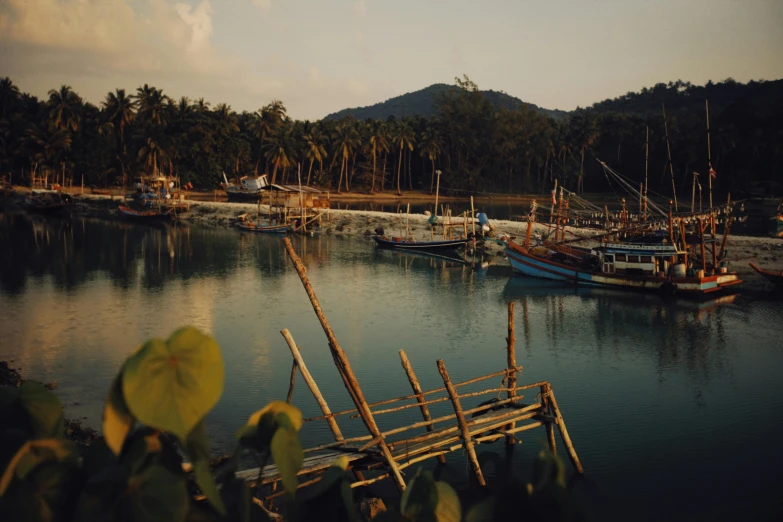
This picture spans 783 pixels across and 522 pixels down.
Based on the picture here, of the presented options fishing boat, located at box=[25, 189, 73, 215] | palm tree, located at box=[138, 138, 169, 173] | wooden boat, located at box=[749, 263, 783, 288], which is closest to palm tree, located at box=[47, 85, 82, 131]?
palm tree, located at box=[138, 138, 169, 173]

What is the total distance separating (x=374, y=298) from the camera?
3250cm

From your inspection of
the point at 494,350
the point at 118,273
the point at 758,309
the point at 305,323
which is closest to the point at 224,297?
the point at 305,323

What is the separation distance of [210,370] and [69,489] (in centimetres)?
62

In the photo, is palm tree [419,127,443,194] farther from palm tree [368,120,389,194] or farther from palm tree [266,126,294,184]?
palm tree [266,126,294,184]

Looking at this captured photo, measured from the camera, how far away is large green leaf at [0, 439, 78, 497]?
6.53 ft

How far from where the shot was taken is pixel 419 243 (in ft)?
162

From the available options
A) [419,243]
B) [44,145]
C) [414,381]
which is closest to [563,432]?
[414,381]

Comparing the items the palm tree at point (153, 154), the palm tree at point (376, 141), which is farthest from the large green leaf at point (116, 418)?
the palm tree at point (376, 141)

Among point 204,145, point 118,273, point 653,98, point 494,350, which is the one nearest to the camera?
point 494,350

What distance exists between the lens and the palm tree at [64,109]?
87000mm

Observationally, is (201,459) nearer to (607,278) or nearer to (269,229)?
(607,278)

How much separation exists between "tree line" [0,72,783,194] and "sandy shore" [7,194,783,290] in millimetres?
10834

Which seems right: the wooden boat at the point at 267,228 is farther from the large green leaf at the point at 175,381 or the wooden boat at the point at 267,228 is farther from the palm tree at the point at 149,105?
the large green leaf at the point at 175,381

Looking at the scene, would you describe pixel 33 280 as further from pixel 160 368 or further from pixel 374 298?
pixel 160 368
